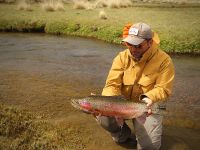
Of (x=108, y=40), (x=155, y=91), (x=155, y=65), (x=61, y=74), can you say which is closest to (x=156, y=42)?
(x=155, y=65)

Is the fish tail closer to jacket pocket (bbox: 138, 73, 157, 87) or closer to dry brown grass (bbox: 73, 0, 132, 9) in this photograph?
jacket pocket (bbox: 138, 73, 157, 87)

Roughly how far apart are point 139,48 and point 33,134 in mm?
2094

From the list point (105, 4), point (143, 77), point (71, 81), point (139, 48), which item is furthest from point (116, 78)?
point (105, 4)

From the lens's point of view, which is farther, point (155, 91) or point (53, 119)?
point (53, 119)

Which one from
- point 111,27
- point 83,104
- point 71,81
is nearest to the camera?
point 83,104

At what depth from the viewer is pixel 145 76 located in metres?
5.08

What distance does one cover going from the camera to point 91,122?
6.24 m

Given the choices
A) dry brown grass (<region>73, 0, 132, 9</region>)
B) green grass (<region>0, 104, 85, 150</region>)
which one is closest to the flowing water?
green grass (<region>0, 104, 85, 150</region>)

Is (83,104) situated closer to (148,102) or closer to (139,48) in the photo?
(148,102)

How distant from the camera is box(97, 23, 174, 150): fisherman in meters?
4.80

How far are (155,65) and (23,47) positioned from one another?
9.25 m

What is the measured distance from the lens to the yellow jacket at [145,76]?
4.95 m

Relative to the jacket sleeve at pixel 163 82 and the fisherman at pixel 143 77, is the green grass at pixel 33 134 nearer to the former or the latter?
the fisherman at pixel 143 77

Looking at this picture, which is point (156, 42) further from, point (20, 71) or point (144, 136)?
point (20, 71)
